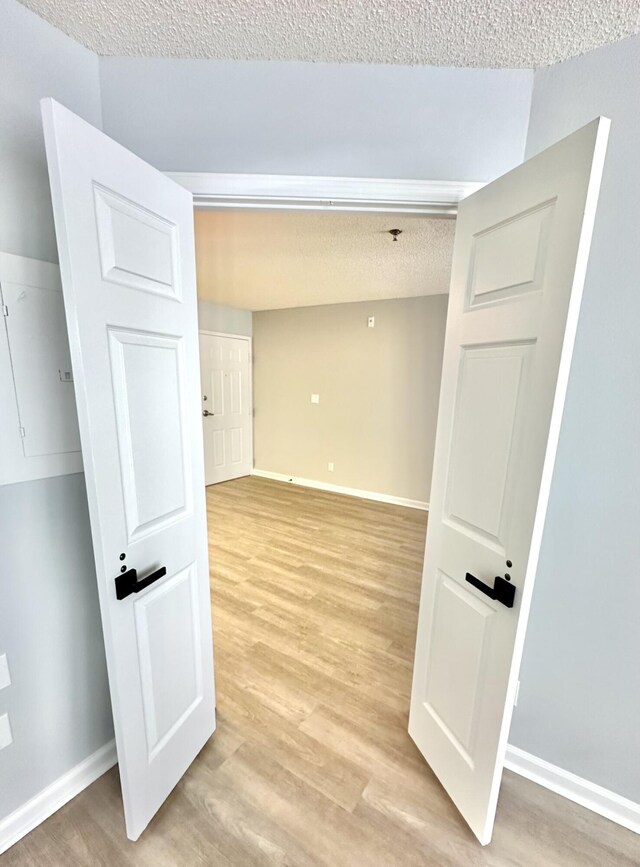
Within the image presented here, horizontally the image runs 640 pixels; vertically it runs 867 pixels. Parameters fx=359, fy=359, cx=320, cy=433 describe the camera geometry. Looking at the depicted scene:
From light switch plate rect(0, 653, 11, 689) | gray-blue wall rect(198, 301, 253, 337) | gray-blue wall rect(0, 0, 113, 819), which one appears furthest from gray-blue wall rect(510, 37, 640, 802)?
gray-blue wall rect(198, 301, 253, 337)

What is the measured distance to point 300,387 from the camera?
4.93 meters

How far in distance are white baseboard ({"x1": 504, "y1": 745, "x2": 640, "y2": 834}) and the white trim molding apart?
208 cm

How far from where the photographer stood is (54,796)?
4.04 feet

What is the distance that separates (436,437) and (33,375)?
1281mm

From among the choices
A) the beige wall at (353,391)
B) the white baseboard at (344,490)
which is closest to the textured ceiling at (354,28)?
the beige wall at (353,391)

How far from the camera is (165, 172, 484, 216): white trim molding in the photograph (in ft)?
3.89

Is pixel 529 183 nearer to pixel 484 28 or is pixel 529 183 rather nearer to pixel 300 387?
pixel 484 28

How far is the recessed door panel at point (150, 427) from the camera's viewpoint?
3.26 ft

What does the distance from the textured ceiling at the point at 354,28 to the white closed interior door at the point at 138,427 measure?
40cm

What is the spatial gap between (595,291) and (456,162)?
62cm

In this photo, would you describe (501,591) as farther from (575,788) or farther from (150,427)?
(150,427)

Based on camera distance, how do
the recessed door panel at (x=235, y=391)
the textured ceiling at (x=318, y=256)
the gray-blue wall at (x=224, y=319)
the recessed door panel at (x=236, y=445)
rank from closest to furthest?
1. the textured ceiling at (x=318, y=256)
2. the gray-blue wall at (x=224, y=319)
3. the recessed door panel at (x=235, y=391)
4. the recessed door panel at (x=236, y=445)

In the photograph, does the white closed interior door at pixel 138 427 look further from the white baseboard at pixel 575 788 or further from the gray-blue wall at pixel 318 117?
the white baseboard at pixel 575 788

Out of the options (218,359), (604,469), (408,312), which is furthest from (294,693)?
(218,359)
